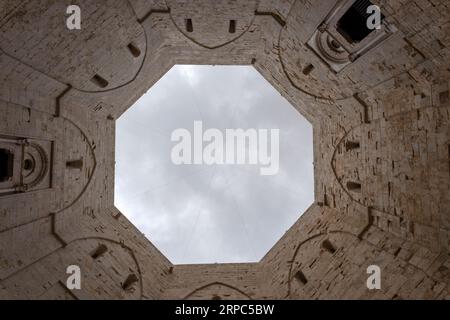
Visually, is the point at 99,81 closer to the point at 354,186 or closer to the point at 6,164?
the point at 6,164

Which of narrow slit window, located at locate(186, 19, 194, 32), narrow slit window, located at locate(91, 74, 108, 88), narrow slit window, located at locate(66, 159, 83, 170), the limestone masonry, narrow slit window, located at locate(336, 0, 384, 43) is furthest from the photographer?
narrow slit window, located at locate(186, 19, 194, 32)

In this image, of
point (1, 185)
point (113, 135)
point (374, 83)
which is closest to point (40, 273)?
point (1, 185)

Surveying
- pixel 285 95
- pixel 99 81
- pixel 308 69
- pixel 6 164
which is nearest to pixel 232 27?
pixel 308 69

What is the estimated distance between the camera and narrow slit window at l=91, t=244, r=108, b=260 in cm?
852

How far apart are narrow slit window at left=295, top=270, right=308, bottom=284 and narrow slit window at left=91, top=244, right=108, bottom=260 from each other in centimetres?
491

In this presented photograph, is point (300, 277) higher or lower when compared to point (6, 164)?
lower

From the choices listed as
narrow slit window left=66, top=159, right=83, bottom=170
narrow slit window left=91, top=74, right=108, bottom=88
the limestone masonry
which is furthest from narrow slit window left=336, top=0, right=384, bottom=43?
narrow slit window left=66, top=159, right=83, bottom=170

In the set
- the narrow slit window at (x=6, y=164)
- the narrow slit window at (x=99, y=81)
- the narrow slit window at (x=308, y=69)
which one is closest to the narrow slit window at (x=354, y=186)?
the narrow slit window at (x=308, y=69)

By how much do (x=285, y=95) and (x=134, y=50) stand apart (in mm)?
4904

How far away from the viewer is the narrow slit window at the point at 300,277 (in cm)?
861

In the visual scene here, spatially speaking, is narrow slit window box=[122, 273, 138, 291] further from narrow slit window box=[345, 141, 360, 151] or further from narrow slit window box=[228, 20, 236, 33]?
narrow slit window box=[228, 20, 236, 33]

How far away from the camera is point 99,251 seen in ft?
28.7

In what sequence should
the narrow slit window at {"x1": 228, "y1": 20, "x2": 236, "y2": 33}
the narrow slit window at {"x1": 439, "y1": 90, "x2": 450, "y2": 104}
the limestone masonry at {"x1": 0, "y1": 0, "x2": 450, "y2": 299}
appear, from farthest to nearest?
the narrow slit window at {"x1": 228, "y1": 20, "x2": 236, "y2": 33}, the limestone masonry at {"x1": 0, "y1": 0, "x2": 450, "y2": 299}, the narrow slit window at {"x1": 439, "y1": 90, "x2": 450, "y2": 104}

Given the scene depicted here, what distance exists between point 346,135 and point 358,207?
6.11 feet
